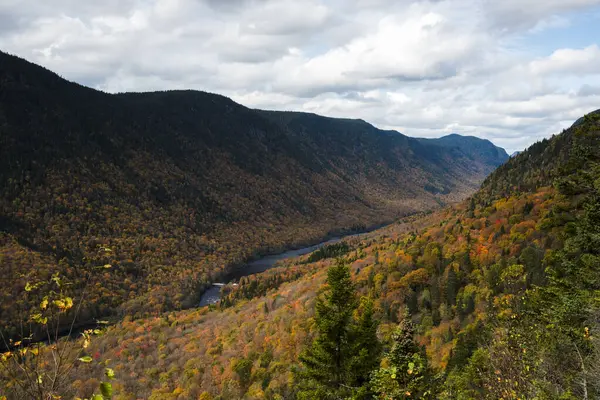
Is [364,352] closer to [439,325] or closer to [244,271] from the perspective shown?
[439,325]

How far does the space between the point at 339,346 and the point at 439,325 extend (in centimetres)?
2236

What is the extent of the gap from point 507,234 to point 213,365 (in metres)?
41.7

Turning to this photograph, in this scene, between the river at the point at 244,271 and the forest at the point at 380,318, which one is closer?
the forest at the point at 380,318

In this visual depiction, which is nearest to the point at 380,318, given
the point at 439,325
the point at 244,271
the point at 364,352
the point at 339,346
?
the point at 439,325

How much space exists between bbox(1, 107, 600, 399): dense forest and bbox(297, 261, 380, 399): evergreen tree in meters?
0.07

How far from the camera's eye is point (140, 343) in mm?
76062

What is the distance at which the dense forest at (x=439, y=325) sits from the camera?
49.9 ft

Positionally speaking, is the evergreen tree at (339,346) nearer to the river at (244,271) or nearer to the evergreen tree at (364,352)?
the evergreen tree at (364,352)

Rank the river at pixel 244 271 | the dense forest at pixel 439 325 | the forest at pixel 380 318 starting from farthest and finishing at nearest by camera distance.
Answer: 1. the river at pixel 244 271
2. the dense forest at pixel 439 325
3. the forest at pixel 380 318

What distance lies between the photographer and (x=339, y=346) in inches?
787

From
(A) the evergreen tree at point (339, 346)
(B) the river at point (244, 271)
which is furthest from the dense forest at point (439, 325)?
(B) the river at point (244, 271)

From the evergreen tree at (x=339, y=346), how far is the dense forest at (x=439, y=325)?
70mm

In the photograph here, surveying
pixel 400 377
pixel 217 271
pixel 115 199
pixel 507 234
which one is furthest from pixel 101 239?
pixel 400 377

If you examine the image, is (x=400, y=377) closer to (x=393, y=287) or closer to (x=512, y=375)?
(x=512, y=375)
